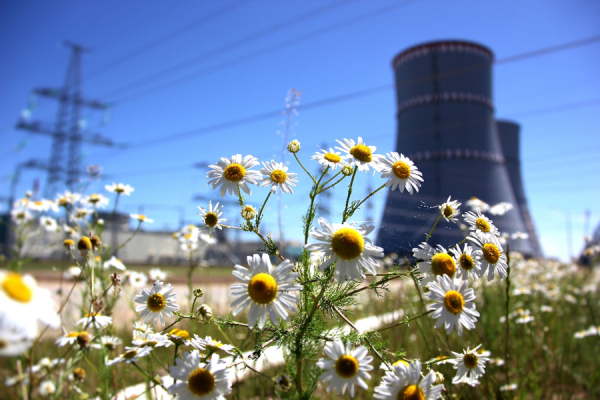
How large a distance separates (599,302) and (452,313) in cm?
427

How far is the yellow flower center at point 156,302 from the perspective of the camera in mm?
758

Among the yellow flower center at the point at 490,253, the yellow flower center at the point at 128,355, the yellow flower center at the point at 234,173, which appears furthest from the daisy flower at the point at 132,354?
the yellow flower center at the point at 490,253

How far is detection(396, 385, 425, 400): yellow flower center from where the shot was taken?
594 mm

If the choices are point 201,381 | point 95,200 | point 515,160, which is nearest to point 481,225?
point 201,381

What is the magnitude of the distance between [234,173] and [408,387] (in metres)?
0.51

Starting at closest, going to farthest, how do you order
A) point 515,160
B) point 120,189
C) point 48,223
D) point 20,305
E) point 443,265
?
point 20,305, point 443,265, point 120,189, point 48,223, point 515,160

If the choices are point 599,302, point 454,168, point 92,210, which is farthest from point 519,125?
point 92,210

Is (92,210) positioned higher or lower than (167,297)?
higher

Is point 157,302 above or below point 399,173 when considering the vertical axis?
below

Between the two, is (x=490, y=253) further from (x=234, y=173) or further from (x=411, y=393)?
(x=234, y=173)

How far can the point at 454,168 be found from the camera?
750cm

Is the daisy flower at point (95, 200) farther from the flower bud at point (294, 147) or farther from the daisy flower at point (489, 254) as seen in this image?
the daisy flower at point (489, 254)

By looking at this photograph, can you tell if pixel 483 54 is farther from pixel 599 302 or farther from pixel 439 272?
pixel 439 272

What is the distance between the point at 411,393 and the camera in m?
0.60
